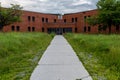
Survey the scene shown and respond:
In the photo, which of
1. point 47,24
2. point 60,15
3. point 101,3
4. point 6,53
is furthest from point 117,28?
point 6,53

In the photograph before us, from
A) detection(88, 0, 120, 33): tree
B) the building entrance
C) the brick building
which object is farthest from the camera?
the building entrance

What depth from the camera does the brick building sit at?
6119 centimetres

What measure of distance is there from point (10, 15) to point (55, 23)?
25.8 metres

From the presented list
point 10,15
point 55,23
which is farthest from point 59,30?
point 10,15

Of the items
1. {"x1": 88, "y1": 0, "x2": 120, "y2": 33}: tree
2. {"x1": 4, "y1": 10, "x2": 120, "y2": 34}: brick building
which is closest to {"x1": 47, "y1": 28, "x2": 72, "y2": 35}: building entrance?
{"x1": 4, "y1": 10, "x2": 120, "y2": 34}: brick building

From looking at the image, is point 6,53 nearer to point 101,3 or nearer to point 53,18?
point 101,3

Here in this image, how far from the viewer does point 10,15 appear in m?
46.2

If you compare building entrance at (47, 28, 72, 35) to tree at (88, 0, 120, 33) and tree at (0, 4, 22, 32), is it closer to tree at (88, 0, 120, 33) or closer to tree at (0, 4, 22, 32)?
tree at (0, 4, 22, 32)

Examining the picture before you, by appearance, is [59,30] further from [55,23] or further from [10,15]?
[10,15]

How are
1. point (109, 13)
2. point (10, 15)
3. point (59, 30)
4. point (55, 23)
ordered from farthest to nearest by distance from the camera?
point (55, 23)
point (59, 30)
point (10, 15)
point (109, 13)

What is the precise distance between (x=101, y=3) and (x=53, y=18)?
104ft

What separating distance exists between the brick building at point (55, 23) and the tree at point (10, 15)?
10.3 meters

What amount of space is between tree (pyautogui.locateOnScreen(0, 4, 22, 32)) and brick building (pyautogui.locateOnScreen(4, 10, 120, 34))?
33.9 feet

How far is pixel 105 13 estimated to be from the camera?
4256 cm
